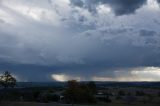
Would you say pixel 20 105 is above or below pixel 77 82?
below

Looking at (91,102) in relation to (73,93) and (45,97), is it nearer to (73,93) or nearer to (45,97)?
(73,93)

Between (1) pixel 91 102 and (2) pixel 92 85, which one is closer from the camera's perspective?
(1) pixel 91 102

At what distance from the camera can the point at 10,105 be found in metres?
94.0

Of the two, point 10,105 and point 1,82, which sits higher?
point 1,82

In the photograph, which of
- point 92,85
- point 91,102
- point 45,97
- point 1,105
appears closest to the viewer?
point 1,105

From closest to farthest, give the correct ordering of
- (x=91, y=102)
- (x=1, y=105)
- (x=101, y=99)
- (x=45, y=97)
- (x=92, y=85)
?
(x=1, y=105) < (x=91, y=102) < (x=45, y=97) < (x=101, y=99) < (x=92, y=85)

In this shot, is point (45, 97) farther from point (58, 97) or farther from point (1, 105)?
point (1, 105)

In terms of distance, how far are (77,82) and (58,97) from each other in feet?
31.4

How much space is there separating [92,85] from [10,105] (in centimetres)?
8165

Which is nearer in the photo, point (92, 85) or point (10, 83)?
point (10, 83)

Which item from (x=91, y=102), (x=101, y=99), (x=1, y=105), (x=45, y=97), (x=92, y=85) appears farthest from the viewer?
(x=92, y=85)

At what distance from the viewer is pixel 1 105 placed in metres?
92.2

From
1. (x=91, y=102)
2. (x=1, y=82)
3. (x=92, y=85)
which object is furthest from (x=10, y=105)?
(x=92, y=85)

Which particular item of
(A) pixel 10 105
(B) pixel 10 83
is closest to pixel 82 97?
(B) pixel 10 83
